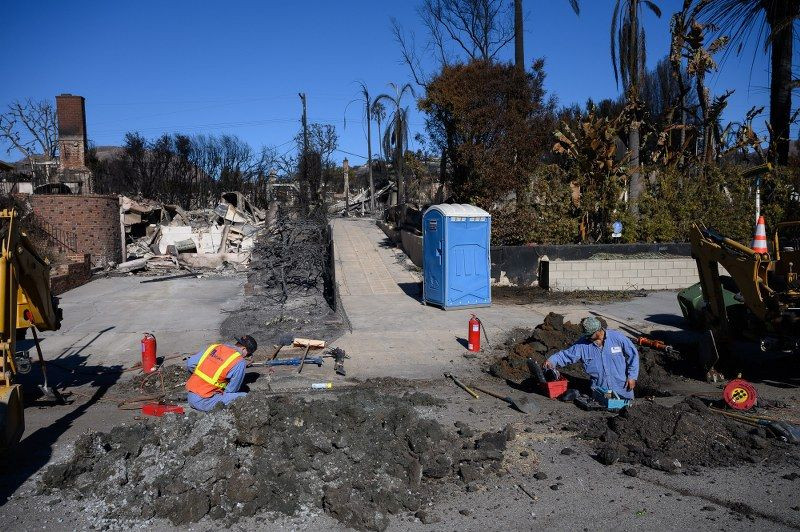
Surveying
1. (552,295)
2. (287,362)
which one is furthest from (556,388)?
(552,295)

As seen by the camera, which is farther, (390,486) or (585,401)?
(585,401)

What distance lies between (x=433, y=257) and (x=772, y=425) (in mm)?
7803

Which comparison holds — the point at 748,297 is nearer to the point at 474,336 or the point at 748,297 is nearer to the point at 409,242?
the point at 474,336

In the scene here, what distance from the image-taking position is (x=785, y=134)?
725 inches

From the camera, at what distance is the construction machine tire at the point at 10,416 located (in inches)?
199

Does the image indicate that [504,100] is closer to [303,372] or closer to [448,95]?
[448,95]

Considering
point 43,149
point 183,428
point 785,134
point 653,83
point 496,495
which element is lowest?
point 496,495

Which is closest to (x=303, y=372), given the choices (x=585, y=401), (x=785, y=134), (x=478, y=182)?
(x=585, y=401)

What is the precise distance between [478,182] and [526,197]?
132 cm

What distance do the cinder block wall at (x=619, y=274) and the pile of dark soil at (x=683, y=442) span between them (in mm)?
8723

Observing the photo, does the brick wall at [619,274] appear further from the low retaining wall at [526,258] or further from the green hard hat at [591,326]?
the green hard hat at [591,326]

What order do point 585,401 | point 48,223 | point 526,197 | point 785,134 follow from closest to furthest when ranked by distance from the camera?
point 585,401 < point 526,197 < point 785,134 < point 48,223

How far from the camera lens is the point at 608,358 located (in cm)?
679

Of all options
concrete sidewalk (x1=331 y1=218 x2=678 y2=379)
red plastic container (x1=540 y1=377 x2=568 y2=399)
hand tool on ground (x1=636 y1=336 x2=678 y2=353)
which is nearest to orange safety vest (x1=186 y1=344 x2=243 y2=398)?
concrete sidewalk (x1=331 y1=218 x2=678 y2=379)
